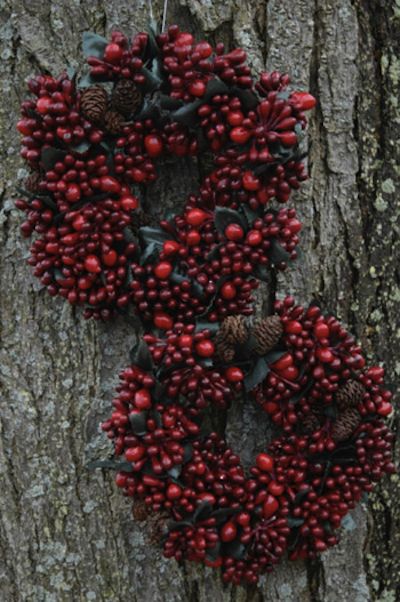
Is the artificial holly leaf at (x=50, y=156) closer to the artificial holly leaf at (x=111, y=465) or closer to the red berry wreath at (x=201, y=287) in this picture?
the red berry wreath at (x=201, y=287)

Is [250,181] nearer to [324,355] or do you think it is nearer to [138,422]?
[324,355]

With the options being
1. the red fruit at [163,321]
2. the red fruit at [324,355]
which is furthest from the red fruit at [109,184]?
the red fruit at [324,355]

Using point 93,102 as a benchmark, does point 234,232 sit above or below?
below

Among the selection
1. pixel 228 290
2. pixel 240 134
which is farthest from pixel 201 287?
pixel 240 134

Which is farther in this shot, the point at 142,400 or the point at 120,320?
the point at 120,320

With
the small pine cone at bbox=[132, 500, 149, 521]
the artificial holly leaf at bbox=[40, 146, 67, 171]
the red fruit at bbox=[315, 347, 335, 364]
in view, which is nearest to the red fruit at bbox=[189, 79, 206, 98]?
the artificial holly leaf at bbox=[40, 146, 67, 171]

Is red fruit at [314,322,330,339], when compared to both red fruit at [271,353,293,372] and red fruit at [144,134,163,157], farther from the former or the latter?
red fruit at [144,134,163,157]

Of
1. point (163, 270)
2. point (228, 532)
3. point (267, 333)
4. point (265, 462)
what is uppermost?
point (163, 270)
